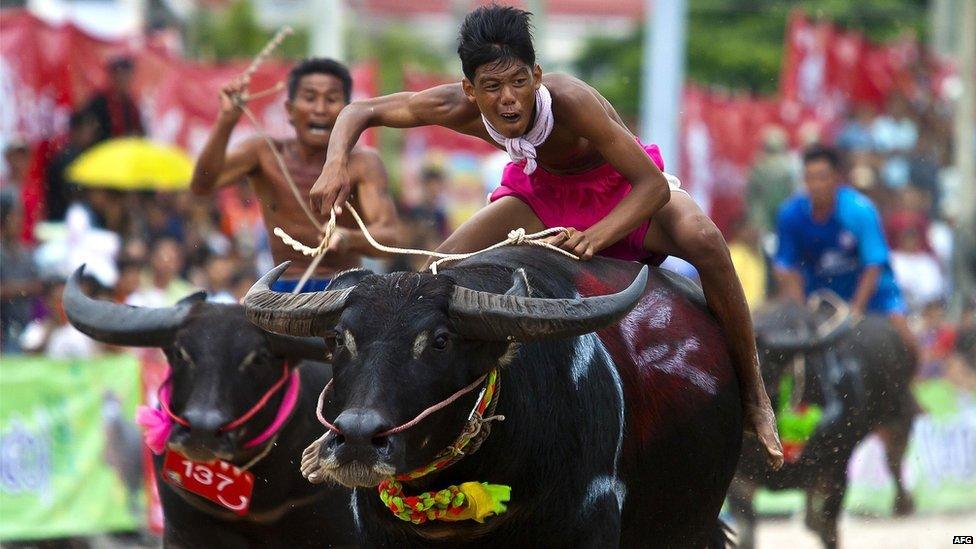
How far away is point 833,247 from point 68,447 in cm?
509

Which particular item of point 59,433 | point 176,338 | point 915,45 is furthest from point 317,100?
point 915,45

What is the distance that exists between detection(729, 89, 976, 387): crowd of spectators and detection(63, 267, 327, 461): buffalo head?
7.08 metres

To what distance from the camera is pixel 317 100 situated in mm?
6742

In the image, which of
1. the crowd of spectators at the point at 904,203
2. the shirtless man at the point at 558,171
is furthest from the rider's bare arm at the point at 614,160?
the crowd of spectators at the point at 904,203

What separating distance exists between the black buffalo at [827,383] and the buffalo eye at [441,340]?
4.37m

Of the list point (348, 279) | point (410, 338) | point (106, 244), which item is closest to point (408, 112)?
point (348, 279)

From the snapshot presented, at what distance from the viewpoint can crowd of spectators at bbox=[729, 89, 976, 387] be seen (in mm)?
14117

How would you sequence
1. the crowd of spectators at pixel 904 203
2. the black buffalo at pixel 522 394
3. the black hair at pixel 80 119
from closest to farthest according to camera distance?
the black buffalo at pixel 522 394 → the black hair at pixel 80 119 → the crowd of spectators at pixel 904 203

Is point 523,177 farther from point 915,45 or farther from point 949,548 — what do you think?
point 915,45

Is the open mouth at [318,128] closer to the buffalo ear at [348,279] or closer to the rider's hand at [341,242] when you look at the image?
the rider's hand at [341,242]

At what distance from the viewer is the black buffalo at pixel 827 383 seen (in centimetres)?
880

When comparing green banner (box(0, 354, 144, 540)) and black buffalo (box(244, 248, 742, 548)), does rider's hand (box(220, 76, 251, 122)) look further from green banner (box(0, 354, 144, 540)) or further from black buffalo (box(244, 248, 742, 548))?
green banner (box(0, 354, 144, 540))

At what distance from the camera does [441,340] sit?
420 cm

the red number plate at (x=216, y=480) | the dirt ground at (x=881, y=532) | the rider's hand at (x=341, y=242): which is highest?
the rider's hand at (x=341, y=242)
